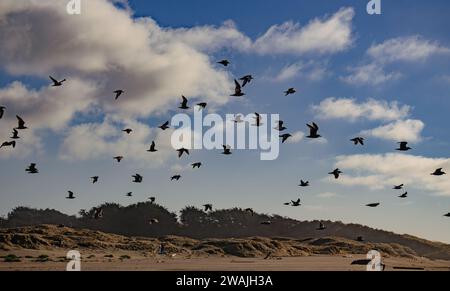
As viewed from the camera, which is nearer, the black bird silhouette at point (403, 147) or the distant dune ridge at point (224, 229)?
the black bird silhouette at point (403, 147)

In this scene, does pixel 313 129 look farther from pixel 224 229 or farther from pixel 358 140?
pixel 224 229

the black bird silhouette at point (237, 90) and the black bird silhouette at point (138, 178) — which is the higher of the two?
the black bird silhouette at point (237, 90)

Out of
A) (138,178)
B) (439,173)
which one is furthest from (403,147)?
(138,178)

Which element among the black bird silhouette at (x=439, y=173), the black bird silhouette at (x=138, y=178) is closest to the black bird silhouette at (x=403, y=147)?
the black bird silhouette at (x=439, y=173)

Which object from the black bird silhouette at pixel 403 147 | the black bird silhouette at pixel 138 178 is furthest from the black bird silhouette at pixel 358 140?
the black bird silhouette at pixel 138 178

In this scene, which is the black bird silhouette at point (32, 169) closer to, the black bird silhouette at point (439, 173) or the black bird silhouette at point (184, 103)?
the black bird silhouette at point (184, 103)

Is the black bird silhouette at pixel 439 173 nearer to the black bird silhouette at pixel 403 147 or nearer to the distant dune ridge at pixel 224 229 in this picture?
the black bird silhouette at pixel 403 147

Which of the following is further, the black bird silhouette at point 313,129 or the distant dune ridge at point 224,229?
the distant dune ridge at point 224,229
